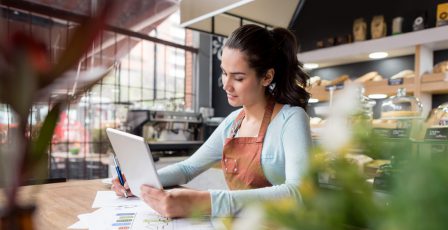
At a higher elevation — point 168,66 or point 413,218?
A: point 168,66

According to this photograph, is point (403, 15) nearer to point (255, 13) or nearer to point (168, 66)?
point (255, 13)

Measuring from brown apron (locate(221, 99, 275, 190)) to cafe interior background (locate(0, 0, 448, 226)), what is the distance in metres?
0.40

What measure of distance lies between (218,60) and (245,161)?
5.18 meters

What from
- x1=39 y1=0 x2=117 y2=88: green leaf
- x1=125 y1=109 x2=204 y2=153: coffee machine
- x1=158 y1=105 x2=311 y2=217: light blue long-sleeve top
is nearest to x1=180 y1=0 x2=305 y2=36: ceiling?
x1=125 y1=109 x2=204 y2=153: coffee machine

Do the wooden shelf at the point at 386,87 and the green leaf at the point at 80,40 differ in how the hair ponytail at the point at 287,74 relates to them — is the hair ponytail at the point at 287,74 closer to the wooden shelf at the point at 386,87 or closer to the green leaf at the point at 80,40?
the green leaf at the point at 80,40

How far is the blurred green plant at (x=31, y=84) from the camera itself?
0.19 meters

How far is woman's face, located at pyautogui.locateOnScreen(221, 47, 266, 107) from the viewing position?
1325 millimetres

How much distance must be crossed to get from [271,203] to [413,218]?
0.08 m

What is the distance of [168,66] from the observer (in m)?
6.25

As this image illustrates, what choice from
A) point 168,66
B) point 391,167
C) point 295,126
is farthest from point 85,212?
point 168,66

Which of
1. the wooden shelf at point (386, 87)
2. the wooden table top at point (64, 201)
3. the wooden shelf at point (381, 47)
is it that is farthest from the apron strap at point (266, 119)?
the wooden shelf at point (381, 47)

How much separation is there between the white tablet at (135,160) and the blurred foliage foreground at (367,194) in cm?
75

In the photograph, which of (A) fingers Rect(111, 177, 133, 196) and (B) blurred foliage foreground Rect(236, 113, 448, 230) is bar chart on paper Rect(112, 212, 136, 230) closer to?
(A) fingers Rect(111, 177, 133, 196)

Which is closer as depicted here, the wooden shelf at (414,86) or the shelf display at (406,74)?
the wooden shelf at (414,86)
